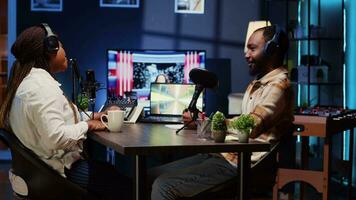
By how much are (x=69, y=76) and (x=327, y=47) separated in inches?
101

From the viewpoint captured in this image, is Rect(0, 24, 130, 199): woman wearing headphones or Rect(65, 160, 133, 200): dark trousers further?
Rect(65, 160, 133, 200): dark trousers

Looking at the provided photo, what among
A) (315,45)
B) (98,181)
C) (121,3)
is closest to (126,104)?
(98,181)

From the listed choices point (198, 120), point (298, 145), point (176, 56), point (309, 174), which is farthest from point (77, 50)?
point (198, 120)

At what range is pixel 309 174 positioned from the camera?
3.84 metres

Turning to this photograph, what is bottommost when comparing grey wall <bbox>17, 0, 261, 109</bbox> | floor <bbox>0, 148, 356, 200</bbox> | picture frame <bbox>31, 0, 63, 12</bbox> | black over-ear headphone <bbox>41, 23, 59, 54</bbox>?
floor <bbox>0, 148, 356, 200</bbox>

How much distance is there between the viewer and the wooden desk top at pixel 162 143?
209 centimetres

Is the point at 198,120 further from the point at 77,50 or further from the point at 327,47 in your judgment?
the point at 327,47

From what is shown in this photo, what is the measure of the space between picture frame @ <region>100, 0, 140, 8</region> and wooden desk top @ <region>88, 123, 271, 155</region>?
3.11 m

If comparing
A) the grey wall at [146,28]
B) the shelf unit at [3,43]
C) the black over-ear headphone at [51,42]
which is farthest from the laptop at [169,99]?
the shelf unit at [3,43]

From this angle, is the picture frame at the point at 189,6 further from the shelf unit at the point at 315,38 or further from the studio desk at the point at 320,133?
the studio desk at the point at 320,133

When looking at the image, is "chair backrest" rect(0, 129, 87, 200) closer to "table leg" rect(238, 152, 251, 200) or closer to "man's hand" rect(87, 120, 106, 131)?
"man's hand" rect(87, 120, 106, 131)

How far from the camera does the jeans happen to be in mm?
2439

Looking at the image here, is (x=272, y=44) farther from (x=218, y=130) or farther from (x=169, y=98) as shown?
(x=169, y=98)

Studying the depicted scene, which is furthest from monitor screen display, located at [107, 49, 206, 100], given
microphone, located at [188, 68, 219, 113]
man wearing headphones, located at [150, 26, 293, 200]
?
microphone, located at [188, 68, 219, 113]
